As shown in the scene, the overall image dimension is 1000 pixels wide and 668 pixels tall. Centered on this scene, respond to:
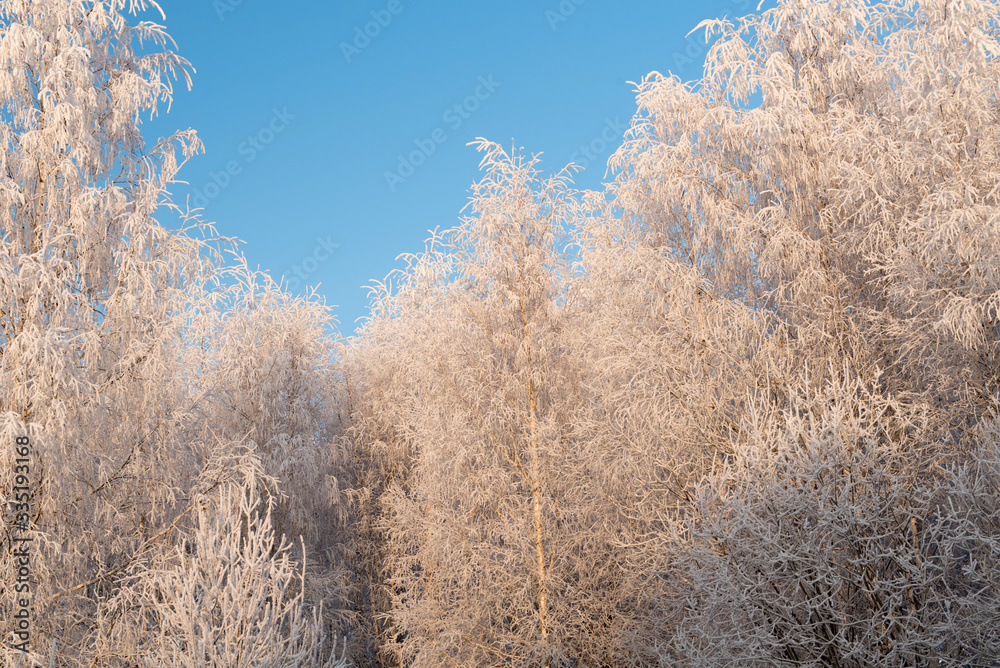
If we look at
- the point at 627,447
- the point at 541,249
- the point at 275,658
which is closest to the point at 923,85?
the point at 541,249

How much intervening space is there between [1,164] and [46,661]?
200 inches

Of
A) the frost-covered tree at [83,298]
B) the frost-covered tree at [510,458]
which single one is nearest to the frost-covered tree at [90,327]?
the frost-covered tree at [83,298]

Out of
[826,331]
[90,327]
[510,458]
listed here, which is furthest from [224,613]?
[826,331]

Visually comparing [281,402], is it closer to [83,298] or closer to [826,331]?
[83,298]

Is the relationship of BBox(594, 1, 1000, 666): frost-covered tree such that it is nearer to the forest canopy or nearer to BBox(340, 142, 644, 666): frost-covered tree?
Answer: the forest canopy

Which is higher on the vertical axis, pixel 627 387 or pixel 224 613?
pixel 627 387

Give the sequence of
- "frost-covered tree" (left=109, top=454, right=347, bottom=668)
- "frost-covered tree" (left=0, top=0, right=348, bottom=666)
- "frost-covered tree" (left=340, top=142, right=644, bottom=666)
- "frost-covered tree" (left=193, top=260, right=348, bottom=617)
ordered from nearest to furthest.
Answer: "frost-covered tree" (left=109, top=454, right=347, bottom=668) < "frost-covered tree" (left=0, top=0, right=348, bottom=666) < "frost-covered tree" (left=340, top=142, right=644, bottom=666) < "frost-covered tree" (left=193, top=260, right=348, bottom=617)

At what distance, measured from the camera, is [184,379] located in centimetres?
1217

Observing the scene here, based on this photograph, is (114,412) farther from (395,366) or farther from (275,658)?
(395,366)

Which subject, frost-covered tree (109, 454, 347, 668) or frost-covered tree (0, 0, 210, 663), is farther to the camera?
frost-covered tree (0, 0, 210, 663)

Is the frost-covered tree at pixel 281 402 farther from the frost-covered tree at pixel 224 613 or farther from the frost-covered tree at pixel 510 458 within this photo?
the frost-covered tree at pixel 224 613

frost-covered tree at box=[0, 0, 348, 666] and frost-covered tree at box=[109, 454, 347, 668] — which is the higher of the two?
frost-covered tree at box=[0, 0, 348, 666]

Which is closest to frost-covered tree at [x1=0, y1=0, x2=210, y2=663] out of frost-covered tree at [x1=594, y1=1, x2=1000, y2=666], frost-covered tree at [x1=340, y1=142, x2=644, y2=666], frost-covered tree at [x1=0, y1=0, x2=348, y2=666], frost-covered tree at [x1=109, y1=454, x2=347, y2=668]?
frost-covered tree at [x1=0, y1=0, x2=348, y2=666]

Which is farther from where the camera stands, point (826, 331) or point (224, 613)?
point (826, 331)
